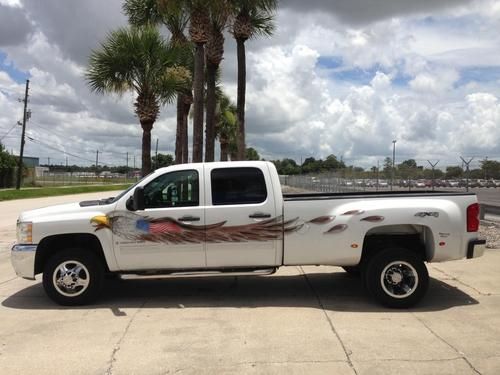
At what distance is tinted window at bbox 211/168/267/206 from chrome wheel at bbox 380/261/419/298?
5.94 ft

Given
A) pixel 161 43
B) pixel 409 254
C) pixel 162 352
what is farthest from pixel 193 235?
pixel 161 43

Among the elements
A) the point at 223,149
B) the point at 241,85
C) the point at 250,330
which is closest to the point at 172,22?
the point at 241,85

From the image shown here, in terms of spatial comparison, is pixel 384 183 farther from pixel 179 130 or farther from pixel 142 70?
pixel 142 70

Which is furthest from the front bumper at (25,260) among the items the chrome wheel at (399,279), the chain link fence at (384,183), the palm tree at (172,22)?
the chain link fence at (384,183)

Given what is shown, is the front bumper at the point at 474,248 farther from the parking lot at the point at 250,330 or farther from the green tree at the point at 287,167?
the green tree at the point at 287,167

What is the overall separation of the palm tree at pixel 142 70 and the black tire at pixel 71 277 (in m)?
10.9

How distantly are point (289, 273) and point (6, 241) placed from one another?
8.11 metres

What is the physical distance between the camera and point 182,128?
854 inches

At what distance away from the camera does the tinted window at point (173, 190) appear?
6.80 metres

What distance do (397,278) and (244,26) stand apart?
13.5 metres

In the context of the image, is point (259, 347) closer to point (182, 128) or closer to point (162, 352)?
point (162, 352)

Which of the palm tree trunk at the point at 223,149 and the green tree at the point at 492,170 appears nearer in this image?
the green tree at the point at 492,170

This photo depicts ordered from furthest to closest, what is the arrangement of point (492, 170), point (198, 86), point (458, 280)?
point (492, 170), point (198, 86), point (458, 280)

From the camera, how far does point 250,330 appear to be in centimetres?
577
